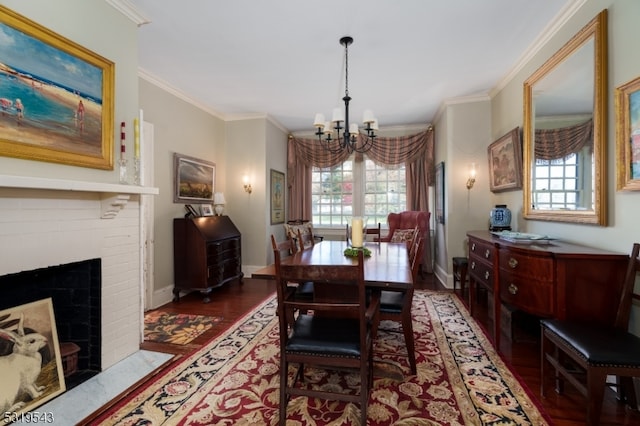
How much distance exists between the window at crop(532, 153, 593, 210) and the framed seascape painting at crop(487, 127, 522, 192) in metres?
0.38

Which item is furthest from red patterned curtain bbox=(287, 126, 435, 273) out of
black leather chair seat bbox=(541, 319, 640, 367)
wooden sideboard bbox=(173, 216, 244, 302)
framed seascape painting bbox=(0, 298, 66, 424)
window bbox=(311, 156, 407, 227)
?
framed seascape painting bbox=(0, 298, 66, 424)

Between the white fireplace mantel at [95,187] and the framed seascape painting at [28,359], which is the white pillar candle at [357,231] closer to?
the white fireplace mantel at [95,187]

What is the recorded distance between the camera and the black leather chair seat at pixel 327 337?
1.43 meters

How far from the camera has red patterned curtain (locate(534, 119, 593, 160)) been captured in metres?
2.06

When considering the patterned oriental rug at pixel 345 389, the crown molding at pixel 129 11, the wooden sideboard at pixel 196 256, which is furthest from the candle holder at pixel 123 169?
the wooden sideboard at pixel 196 256

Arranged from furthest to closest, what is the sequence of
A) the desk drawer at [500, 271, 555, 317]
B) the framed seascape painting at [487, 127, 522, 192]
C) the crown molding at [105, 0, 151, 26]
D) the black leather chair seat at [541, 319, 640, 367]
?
the framed seascape painting at [487, 127, 522, 192] → the crown molding at [105, 0, 151, 26] → the desk drawer at [500, 271, 555, 317] → the black leather chair seat at [541, 319, 640, 367]

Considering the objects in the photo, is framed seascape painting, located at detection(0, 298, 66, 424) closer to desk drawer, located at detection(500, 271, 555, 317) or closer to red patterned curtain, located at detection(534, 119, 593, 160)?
desk drawer, located at detection(500, 271, 555, 317)

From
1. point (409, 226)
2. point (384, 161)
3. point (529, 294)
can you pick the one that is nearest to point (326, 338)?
point (529, 294)

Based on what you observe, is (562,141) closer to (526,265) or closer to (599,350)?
(526,265)

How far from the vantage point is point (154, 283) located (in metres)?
3.44

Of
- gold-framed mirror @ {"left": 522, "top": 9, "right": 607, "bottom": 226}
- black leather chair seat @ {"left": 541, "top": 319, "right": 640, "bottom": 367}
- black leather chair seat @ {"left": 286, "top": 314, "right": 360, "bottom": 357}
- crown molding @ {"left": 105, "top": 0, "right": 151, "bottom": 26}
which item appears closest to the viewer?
black leather chair seat @ {"left": 541, "top": 319, "right": 640, "bottom": 367}

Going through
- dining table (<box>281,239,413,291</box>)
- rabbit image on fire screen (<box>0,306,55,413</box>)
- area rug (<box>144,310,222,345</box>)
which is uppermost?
dining table (<box>281,239,413,291</box>)

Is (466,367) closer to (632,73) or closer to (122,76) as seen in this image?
(632,73)

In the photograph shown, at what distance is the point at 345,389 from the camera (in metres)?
1.81
